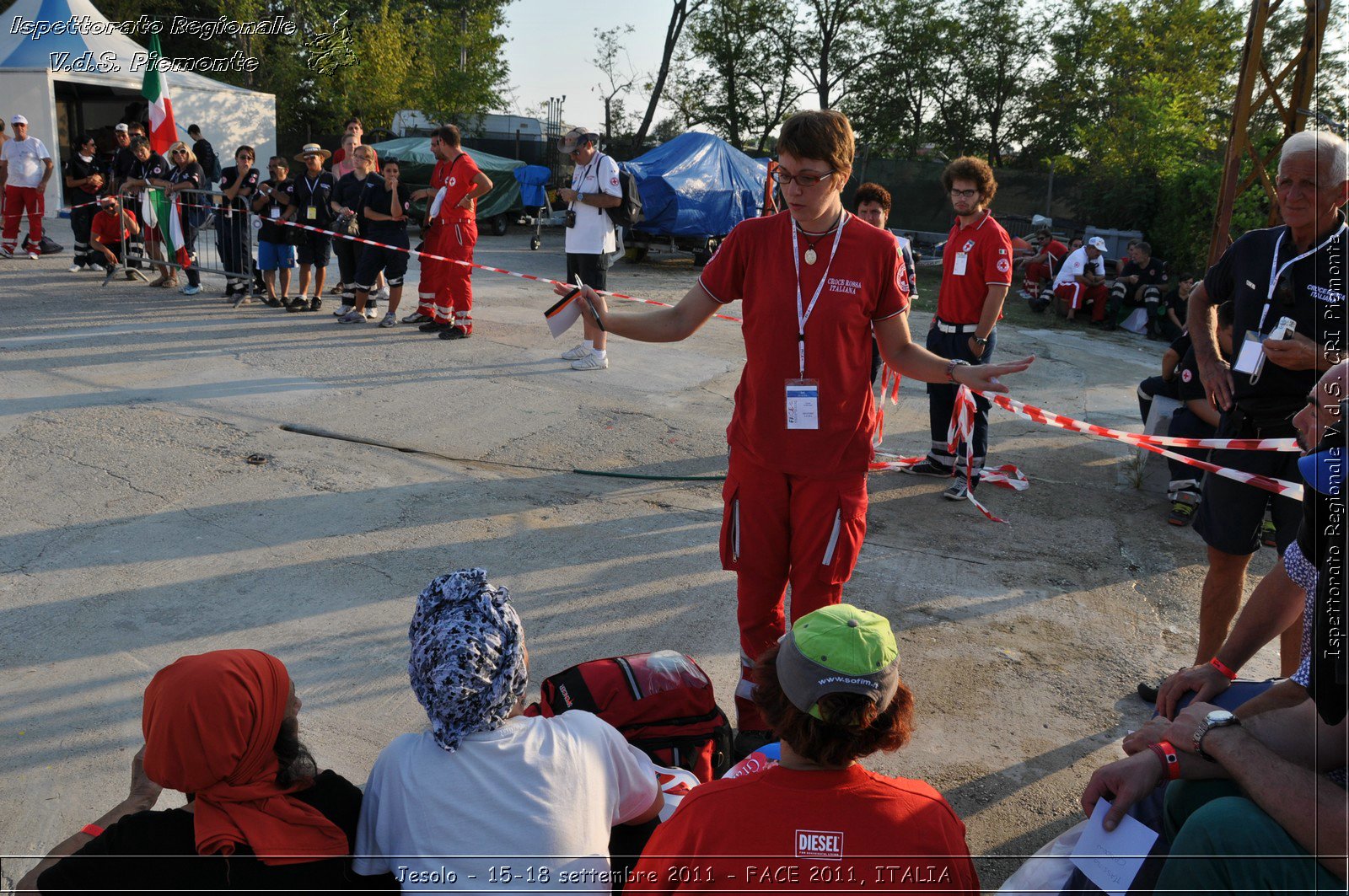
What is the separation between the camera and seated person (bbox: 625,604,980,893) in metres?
1.67

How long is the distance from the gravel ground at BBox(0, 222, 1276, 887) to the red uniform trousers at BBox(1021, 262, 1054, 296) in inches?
290

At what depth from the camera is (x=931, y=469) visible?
21.3 ft

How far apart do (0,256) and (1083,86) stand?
29119mm

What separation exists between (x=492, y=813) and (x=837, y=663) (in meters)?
0.74

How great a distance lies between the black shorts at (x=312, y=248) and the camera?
10289mm

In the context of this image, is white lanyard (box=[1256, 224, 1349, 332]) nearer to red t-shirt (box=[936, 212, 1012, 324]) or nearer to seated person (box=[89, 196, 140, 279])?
red t-shirt (box=[936, 212, 1012, 324])

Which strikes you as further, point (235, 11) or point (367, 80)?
point (367, 80)

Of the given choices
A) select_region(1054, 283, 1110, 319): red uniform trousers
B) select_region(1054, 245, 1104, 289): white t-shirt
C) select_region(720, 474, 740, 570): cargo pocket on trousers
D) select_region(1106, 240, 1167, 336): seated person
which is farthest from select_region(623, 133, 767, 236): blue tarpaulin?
select_region(720, 474, 740, 570): cargo pocket on trousers

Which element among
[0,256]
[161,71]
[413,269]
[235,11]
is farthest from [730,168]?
[235,11]

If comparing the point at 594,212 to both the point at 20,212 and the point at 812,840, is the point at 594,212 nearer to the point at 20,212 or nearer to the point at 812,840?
the point at 812,840

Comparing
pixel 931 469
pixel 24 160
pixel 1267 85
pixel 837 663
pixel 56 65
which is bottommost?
pixel 931 469

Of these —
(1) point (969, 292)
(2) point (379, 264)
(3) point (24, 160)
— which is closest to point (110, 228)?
(3) point (24, 160)

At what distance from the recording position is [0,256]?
1325 centimetres

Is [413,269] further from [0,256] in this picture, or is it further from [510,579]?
[510,579]
